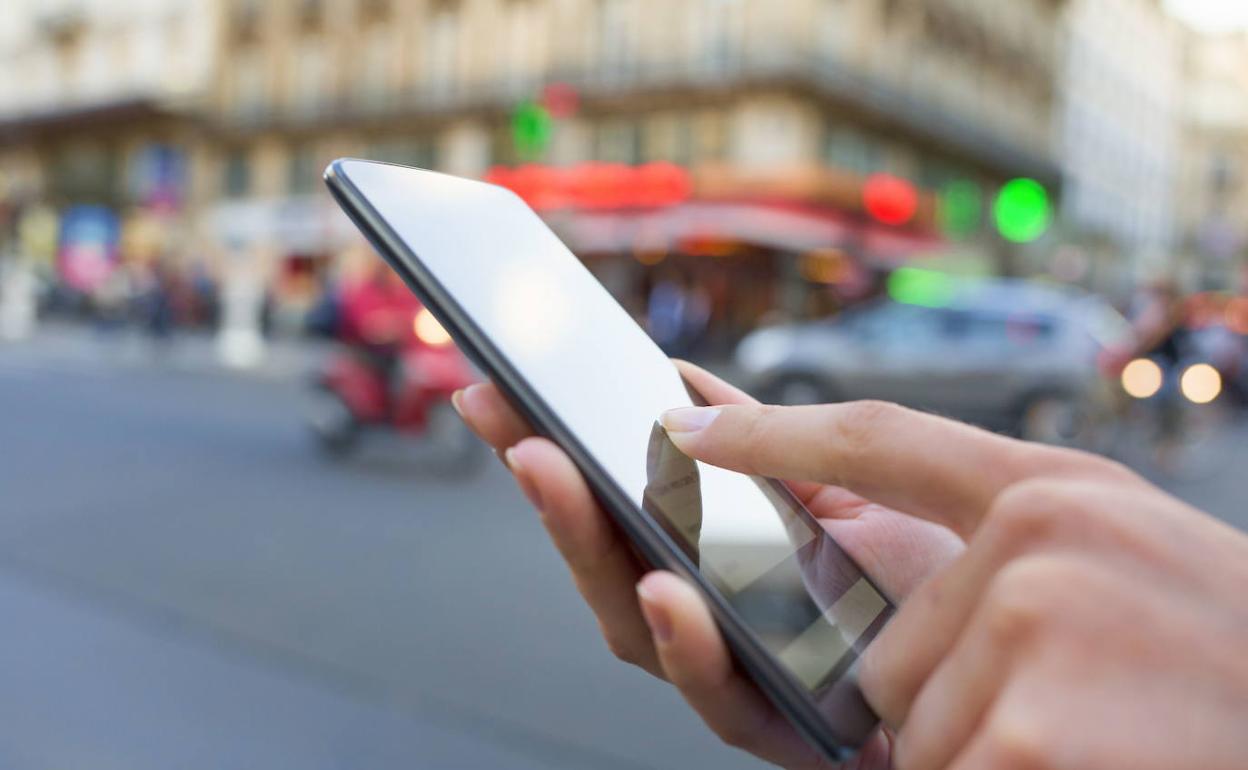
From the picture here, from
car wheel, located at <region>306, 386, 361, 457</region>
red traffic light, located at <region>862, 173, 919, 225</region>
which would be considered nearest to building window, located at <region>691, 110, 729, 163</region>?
red traffic light, located at <region>862, 173, 919, 225</region>

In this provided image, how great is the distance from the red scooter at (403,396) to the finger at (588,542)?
768 cm

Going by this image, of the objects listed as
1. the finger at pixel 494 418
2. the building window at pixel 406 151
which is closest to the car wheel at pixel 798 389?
the finger at pixel 494 418

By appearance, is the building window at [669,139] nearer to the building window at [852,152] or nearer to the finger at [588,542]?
the building window at [852,152]

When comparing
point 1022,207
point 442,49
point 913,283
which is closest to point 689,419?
point 1022,207

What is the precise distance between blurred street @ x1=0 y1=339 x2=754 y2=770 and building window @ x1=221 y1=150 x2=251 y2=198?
29.6 meters

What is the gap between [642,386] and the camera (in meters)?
1.13

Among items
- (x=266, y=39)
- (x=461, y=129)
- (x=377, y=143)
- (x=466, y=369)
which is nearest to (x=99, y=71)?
Answer: (x=266, y=39)

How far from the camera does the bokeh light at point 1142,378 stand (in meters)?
10.9

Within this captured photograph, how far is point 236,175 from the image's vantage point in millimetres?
35969

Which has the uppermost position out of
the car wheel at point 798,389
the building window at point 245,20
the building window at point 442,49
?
the building window at point 245,20

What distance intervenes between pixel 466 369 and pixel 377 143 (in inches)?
936

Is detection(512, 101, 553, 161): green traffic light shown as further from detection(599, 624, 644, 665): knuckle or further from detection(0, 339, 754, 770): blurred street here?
detection(599, 624, 644, 665): knuckle

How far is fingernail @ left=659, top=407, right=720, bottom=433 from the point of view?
36.1 inches

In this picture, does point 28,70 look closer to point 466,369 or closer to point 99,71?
point 99,71
